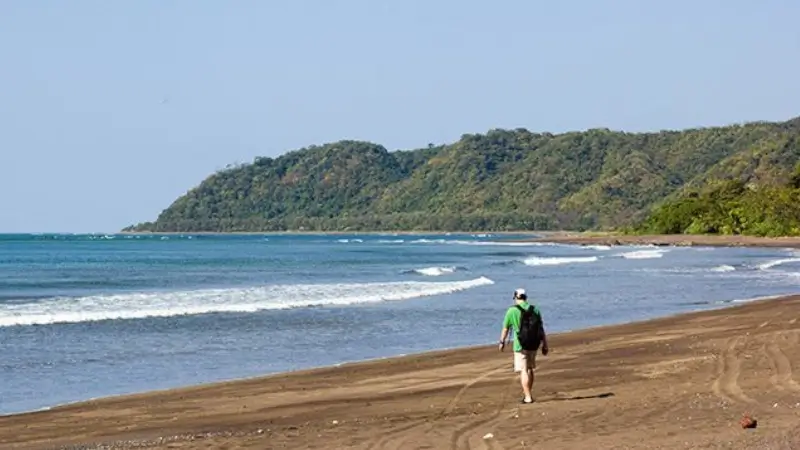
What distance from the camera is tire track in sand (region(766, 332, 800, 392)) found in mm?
14946

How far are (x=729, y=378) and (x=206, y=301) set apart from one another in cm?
Answer: 2480

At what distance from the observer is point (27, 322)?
30297 millimetres

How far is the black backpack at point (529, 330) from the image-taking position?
14570 mm

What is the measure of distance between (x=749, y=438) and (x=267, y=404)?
640cm

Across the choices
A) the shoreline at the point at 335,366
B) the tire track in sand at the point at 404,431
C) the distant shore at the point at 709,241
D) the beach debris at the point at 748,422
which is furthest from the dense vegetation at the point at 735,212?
the beach debris at the point at 748,422

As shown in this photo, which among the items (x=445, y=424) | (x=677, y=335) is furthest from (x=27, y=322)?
(x=445, y=424)

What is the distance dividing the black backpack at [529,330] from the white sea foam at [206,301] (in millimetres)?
18432

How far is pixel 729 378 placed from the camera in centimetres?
1600

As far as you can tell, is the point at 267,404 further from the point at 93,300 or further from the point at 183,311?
the point at 93,300

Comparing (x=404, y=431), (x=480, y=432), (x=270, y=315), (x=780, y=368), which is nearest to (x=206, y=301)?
(x=270, y=315)

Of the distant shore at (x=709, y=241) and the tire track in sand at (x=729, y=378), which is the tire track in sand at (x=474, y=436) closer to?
the tire track in sand at (x=729, y=378)

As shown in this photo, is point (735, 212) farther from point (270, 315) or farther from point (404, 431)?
point (404, 431)

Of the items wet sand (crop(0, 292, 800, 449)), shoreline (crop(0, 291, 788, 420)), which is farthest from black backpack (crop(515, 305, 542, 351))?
shoreline (crop(0, 291, 788, 420))

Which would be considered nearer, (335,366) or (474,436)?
(474,436)
